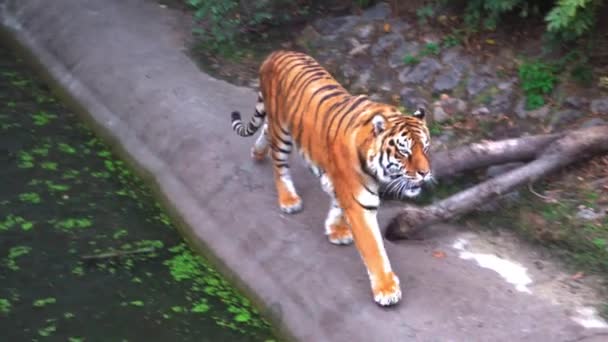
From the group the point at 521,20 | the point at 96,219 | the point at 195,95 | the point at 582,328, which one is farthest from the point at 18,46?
the point at 582,328

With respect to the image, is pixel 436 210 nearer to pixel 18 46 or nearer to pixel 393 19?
pixel 393 19

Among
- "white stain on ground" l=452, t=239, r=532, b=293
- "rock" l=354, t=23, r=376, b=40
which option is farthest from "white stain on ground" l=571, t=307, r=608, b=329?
"rock" l=354, t=23, r=376, b=40

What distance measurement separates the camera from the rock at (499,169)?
579cm

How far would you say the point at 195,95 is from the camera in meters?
7.25

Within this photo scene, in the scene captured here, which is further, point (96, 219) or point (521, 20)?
point (521, 20)

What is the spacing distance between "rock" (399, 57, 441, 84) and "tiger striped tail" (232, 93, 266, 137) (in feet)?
5.22

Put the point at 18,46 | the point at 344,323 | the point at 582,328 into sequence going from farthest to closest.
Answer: the point at 18,46 < the point at 344,323 < the point at 582,328

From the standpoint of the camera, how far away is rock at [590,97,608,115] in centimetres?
596

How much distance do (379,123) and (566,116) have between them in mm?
2180

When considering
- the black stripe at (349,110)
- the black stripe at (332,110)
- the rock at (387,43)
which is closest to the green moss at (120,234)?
the black stripe at (332,110)

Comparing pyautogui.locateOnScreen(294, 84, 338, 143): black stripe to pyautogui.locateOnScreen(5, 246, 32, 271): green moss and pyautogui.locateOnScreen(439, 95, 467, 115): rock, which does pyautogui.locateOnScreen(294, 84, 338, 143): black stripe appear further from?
pyautogui.locateOnScreen(5, 246, 32, 271): green moss

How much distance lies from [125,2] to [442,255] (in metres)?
5.45

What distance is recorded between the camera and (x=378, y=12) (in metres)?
7.94

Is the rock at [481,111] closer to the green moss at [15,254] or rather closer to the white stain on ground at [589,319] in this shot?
the white stain on ground at [589,319]
